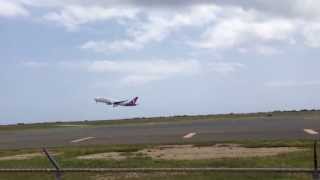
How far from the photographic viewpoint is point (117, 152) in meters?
26.2

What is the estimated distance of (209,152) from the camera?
2395 cm

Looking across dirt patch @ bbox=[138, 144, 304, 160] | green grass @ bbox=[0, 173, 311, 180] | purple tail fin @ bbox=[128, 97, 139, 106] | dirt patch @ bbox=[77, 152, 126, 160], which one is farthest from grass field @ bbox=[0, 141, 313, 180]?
purple tail fin @ bbox=[128, 97, 139, 106]

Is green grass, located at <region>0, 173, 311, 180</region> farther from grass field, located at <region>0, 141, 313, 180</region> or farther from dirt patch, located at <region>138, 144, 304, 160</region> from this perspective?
dirt patch, located at <region>138, 144, 304, 160</region>

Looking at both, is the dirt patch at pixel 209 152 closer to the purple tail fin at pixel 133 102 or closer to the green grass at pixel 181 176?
the green grass at pixel 181 176

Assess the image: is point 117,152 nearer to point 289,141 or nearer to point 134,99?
point 289,141

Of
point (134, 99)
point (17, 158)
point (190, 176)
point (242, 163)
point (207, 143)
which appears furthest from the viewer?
point (134, 99)

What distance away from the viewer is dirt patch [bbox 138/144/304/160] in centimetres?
2239

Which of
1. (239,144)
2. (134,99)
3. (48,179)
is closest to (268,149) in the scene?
(239,144)

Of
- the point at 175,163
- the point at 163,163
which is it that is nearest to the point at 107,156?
the point at 163,163

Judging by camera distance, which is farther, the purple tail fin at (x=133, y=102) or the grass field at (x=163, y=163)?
the purple tail fin at (x=133, y=102)

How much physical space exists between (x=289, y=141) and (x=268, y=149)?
11.4 feet

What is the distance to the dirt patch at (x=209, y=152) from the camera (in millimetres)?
22391

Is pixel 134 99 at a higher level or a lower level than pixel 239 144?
higher

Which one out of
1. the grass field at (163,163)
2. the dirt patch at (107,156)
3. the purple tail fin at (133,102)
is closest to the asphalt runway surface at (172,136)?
the grass field at (163,163)
